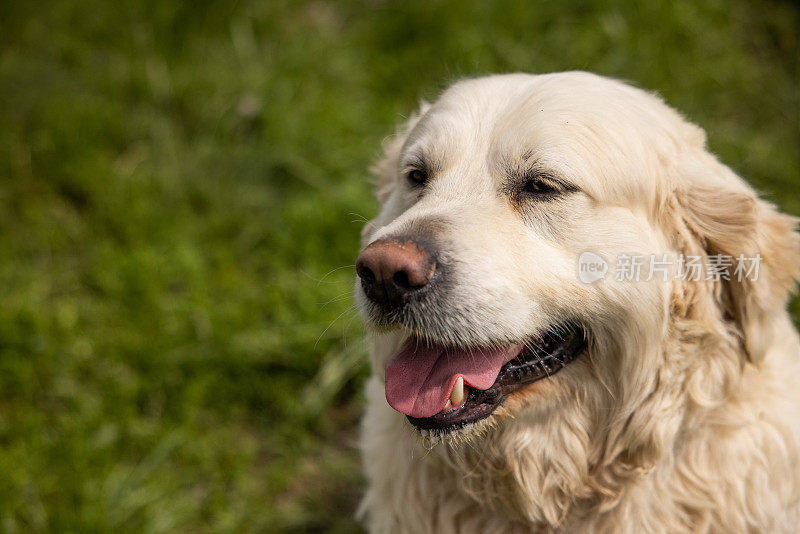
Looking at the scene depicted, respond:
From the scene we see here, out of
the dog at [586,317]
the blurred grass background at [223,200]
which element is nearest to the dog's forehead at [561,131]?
the dog at [586,317]

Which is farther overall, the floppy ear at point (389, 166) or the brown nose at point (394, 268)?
the floppy ear at point (389, 166)

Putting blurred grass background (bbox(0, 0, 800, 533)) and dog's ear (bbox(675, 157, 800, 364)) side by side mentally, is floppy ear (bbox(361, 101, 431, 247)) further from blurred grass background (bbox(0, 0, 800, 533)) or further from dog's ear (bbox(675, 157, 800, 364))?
dog's ear (bbox(675, 157, 800, 364))

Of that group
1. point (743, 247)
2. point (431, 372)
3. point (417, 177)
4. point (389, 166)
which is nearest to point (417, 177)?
point (417, 177)

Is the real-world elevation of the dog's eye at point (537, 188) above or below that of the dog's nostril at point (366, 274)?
above

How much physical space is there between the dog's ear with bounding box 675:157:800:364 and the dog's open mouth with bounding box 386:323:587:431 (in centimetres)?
51

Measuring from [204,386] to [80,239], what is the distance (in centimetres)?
138

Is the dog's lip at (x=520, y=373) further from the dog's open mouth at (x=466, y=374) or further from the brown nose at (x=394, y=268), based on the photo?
the brown nose at (x=394, y=268)

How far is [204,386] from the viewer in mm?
3615

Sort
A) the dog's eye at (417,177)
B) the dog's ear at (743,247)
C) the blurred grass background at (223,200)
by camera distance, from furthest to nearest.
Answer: the blurred grass background at (223,200) → the dog's eye at (417,177) → the dog's ear at (743,247)

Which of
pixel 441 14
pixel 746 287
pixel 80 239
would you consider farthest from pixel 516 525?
pixel 441 14

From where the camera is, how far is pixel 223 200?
174 inches

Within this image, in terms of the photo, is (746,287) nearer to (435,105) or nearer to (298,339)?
(435,105)

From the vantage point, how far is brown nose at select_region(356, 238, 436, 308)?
2.00 m

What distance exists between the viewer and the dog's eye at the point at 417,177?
2465 mm
